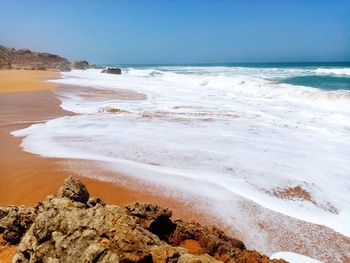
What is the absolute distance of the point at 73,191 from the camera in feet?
12.4

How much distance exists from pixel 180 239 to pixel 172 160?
3453 mm

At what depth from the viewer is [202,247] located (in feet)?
11.7

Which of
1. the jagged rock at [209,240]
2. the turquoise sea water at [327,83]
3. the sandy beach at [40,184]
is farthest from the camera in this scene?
the turquoise sea water at [327,83]

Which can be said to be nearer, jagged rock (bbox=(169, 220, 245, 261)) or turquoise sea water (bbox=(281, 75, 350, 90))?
jagged rock (bbox=(169, 220, 245, 261))

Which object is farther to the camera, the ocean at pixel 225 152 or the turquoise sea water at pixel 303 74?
the turquoise sea water at pixel 303 74

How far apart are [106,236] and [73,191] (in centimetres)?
126

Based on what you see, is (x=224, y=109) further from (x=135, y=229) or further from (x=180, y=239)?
(x=135, y=229)

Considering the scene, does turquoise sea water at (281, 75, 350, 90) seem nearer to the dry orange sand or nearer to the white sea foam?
the dry orange sand

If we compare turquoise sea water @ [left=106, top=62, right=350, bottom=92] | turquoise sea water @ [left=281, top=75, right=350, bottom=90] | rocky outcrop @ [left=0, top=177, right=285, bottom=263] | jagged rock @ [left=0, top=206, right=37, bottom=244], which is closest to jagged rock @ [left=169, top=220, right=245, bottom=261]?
rocky outcrop @ [left=0, top=177, right=285, bottom=263]

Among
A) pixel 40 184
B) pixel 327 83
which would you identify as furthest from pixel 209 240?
pixel 327 83

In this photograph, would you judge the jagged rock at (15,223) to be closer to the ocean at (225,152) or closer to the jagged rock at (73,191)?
the jagged rock at (73,191)

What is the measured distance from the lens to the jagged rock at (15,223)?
3.67 meters

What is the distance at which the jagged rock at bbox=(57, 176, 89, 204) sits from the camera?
3723mm

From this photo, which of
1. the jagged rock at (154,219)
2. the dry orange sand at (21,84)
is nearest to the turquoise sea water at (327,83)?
the dry orange sand at (21,84)
